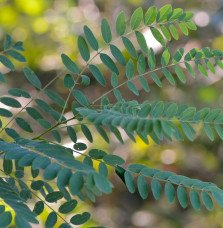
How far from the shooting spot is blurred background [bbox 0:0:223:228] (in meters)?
2.39

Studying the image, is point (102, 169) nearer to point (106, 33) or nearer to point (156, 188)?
point (156, 188)

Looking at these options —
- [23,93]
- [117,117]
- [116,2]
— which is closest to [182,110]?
[117,117]

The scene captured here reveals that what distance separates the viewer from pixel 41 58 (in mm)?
2449

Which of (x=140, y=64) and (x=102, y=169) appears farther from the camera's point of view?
(x=140, y=64)

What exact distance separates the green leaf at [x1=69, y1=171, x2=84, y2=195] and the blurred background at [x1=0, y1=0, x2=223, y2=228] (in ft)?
5.77

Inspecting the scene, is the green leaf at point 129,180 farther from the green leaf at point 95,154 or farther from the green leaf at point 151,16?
the green leaf at point 151,16

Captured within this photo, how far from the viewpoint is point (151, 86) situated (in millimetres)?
2459

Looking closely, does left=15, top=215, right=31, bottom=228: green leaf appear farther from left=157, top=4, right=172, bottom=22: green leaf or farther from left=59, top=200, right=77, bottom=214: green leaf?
left=157, top=4, right=172, bottom=22: green leaf

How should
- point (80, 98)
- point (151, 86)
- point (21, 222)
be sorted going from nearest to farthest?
1. point (21, 222)
2. point (80, 98)
3. point (151, 86)

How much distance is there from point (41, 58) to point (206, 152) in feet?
2.40

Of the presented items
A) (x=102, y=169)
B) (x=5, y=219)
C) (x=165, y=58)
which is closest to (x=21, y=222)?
(x=5, y=219)

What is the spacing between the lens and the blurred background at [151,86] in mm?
2395

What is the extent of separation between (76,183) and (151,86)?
1.88 m

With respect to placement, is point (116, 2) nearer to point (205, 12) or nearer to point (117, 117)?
point (205, 12)
